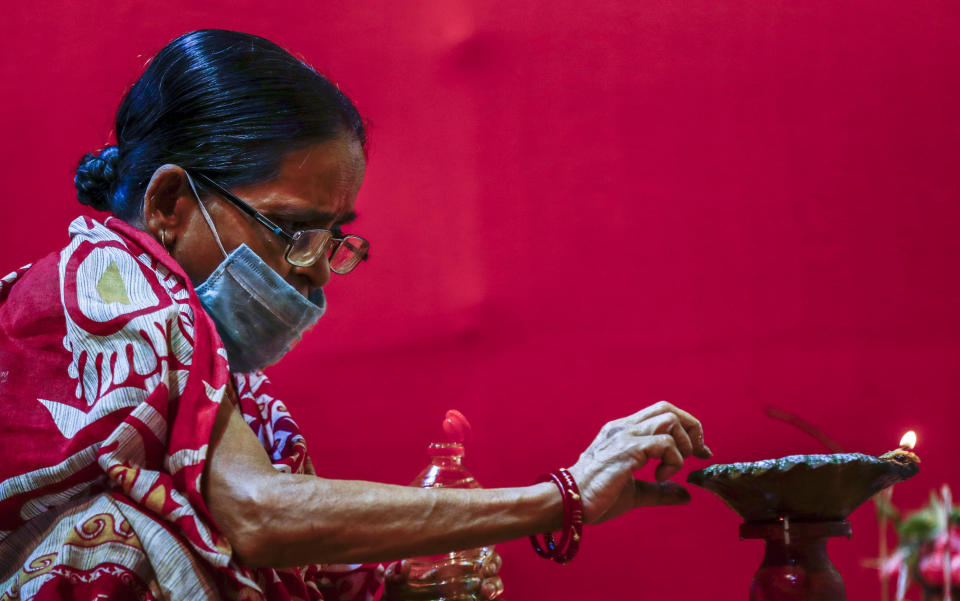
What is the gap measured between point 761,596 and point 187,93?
41.2 inches

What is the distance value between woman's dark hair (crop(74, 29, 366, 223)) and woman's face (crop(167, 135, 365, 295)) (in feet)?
0.07

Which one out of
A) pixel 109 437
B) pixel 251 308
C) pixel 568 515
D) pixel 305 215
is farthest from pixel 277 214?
pixel 568 515

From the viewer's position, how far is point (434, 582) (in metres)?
1.62

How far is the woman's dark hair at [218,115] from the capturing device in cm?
142

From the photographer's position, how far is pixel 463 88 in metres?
2.14

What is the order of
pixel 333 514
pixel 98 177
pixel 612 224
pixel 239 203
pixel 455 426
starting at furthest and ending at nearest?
pixel 612 224, pixel 455 426, pixel 98 177, pixel 239 203, pixel 333 514

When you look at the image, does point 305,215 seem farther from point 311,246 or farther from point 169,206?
point 169,206

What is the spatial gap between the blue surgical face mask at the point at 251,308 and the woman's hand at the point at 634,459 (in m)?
0.48

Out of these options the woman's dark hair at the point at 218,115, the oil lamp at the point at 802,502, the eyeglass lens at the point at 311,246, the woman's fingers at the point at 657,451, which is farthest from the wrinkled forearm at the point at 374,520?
the woman's dark hair at the point at 218,115

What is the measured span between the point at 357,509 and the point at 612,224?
3.45 ft

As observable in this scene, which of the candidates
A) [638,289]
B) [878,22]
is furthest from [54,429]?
[878,22]

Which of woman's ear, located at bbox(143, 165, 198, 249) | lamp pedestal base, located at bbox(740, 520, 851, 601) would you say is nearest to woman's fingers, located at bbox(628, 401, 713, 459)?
lamp pedestal base, located at bbox(740, 520, 851, 601)

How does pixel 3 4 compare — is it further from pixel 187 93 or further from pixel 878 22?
pixel 878 22

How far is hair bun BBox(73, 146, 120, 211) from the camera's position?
150cm
